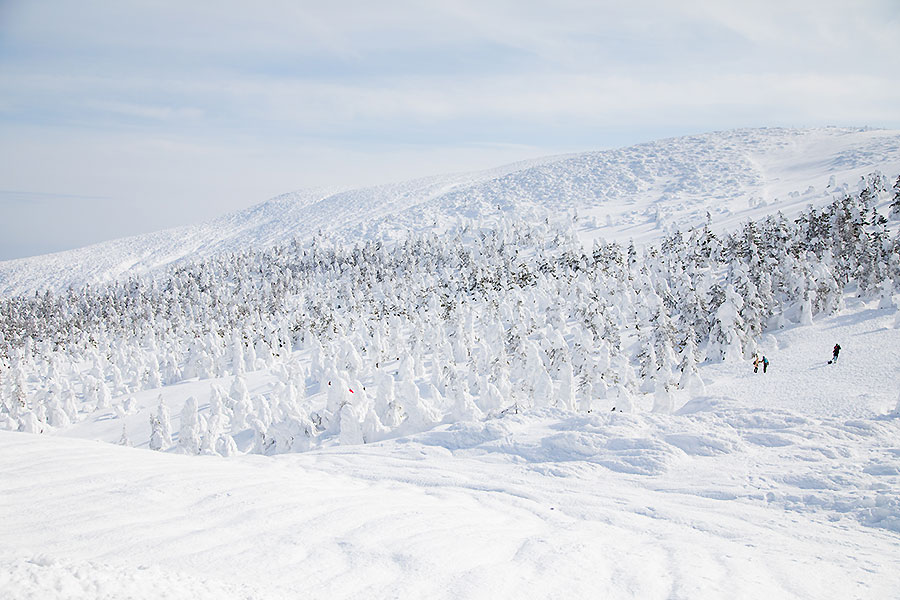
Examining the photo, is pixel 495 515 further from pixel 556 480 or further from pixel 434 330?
pixel 434 330

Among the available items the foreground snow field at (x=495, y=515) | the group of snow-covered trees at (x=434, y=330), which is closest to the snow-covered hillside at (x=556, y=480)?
the foreground snow field at (x=495, y=515)

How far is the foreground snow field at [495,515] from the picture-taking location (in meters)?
8.18

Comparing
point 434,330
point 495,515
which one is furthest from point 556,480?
point 434,330

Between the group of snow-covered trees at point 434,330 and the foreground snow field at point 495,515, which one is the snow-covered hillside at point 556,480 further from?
the group of snow-covered trees at point 434,330

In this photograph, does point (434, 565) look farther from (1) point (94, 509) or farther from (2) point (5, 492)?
(2) point (5, 492)

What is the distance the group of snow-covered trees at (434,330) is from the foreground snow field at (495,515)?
38.4 feet

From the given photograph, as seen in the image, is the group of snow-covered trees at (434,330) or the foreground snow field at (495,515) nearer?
the foreground snow field at (495,515)

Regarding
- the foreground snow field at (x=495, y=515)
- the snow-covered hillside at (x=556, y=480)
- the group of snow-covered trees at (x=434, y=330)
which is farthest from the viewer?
the group of snow-covered trees at (x=434, y=330)

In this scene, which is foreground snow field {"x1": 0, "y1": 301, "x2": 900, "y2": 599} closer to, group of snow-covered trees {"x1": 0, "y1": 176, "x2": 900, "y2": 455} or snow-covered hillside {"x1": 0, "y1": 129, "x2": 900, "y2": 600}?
snow-covered hillside {"x1": 0, "y1": 129, "x2": 900, "y2": 600}

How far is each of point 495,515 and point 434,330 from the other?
70.4 metres

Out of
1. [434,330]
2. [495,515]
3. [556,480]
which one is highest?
[495,515]

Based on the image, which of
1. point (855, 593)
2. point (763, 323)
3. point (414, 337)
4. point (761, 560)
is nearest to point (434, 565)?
point (761, 560)

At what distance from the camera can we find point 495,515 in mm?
13398

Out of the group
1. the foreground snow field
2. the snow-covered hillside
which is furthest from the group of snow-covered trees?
the foreground snow field
